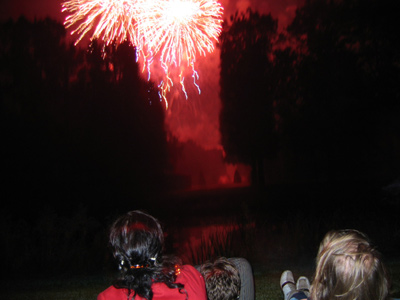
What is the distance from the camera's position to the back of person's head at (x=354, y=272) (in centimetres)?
142

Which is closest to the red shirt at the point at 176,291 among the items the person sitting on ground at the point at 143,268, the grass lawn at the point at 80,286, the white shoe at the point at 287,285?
the person sitting on ground at the point at 143,268

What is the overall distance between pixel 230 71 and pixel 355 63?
391 centimetres

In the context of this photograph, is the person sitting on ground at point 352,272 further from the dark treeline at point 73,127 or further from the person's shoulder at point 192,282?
the dark treeline at point 73,127

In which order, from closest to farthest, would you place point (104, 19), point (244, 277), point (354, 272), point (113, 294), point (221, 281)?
point (354, 272)
point (113, 294)
point (221, 281)
point (244, 277)
point (104, 19)

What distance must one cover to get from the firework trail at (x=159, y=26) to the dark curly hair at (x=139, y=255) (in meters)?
9.12

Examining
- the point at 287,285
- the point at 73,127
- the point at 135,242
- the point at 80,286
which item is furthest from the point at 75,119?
the point at 135,242

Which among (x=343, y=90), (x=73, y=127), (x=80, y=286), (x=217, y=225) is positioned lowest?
(x=217, y=225)

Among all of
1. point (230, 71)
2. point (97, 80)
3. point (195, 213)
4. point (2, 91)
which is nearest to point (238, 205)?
point (195, 213)

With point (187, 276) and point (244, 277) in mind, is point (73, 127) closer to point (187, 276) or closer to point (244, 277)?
point (244, 277)

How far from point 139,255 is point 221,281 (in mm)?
636

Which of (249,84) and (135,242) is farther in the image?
(249,84)

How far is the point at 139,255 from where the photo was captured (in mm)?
1685

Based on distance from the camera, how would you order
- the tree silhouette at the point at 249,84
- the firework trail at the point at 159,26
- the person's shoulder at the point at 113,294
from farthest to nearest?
the tree silhouette at the point at 249,84, the firework trail at the point at 159,26, the person's shoulder at the point at 113,294

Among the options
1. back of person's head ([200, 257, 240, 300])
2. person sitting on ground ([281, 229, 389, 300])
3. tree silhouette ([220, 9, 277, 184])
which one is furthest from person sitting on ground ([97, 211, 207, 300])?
tree silhouette ([220, 9, 277, 184])
